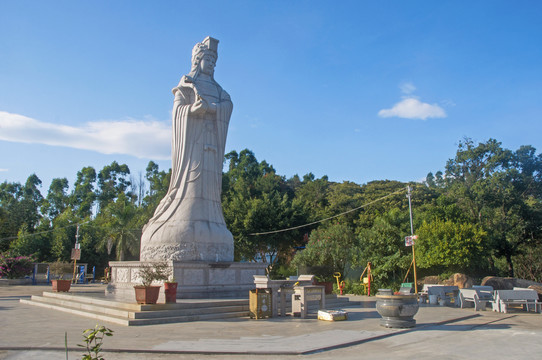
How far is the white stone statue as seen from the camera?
12.8m

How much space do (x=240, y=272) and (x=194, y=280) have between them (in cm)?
163

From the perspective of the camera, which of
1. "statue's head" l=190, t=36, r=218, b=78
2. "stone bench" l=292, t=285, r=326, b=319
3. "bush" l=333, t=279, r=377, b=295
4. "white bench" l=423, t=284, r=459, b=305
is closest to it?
"stone bench" l=292, t=285, r=326, b=319

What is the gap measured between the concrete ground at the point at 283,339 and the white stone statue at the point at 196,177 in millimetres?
3603

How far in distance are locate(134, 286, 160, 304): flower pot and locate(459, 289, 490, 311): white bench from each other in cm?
940

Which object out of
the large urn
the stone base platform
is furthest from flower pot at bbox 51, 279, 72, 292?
A: the large urn

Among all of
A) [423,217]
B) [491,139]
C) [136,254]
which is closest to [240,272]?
[423,217]

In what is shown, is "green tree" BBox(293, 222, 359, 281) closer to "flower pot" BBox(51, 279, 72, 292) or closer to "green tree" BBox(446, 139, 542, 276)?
"green tree" BBox(446, 139, 542, 276)

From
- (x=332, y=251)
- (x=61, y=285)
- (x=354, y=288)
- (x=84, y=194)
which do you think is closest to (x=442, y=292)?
(x=354, y=288)

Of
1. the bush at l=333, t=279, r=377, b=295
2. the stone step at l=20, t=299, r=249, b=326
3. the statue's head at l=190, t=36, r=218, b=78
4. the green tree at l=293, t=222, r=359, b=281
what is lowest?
the bush at l=333, t=279, r=377, b=295

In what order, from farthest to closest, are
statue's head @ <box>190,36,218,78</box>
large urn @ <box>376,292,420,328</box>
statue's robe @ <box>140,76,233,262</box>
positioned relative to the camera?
statue's head @ <box>190,36,218,78</box> → statue's robe @ <box>140,76,233,262</box> → large urn @ <box>376,292,420,328</box>

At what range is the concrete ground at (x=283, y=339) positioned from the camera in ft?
19.8

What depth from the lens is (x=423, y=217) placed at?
72.0ft

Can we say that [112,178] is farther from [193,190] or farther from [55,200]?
[193,190]

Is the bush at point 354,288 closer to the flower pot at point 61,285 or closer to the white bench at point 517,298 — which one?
the white bench at point 517,298
